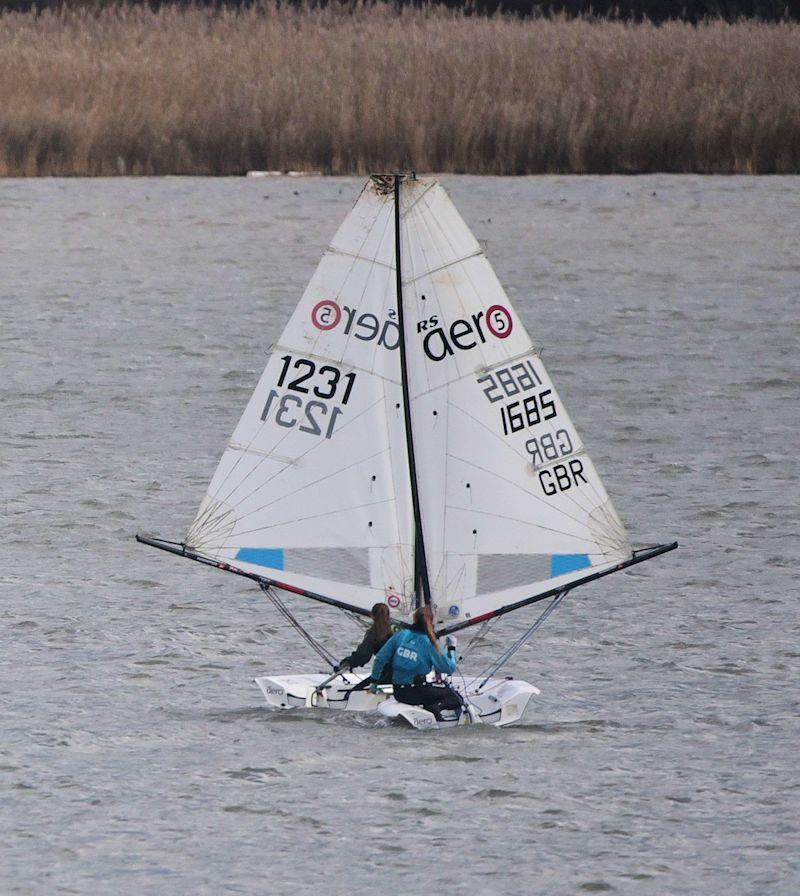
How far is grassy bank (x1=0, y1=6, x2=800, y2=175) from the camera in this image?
32094mm

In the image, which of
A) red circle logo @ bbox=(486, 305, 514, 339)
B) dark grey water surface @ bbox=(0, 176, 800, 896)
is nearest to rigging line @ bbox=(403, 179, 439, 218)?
red circle logo @ bbox=(486, 305, 514, 339)

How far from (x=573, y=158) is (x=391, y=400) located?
2069 centimetres

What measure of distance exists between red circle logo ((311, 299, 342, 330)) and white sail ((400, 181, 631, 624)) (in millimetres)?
411

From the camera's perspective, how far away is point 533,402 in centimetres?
1252

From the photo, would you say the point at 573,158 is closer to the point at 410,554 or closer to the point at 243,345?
the point at 243,345

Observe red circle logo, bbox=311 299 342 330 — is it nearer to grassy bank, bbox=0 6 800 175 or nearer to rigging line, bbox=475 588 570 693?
rigging line, bbox=475 588 570 693

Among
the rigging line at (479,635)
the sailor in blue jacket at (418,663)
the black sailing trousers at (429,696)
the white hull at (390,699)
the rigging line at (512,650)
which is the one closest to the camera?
the sailor in blue jacket at (418,663)

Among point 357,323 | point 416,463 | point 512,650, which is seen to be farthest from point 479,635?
point 357,323

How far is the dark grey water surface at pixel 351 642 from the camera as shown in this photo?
1030cm


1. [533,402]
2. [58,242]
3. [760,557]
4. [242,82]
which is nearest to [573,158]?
[242,82]

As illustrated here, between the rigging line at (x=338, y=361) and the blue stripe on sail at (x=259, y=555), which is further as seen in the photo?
the blue stripe on sail at (x=259, y=555)

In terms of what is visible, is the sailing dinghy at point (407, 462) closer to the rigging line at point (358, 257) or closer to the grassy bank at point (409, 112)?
the rigging line at point (358, 257)

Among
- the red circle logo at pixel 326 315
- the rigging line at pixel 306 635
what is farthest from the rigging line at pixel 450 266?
the rigging line at pixel 306 635

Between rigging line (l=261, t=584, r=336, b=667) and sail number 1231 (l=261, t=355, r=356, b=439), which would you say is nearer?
sail number 1231 (l=261, t=355, r=356, b=439)
